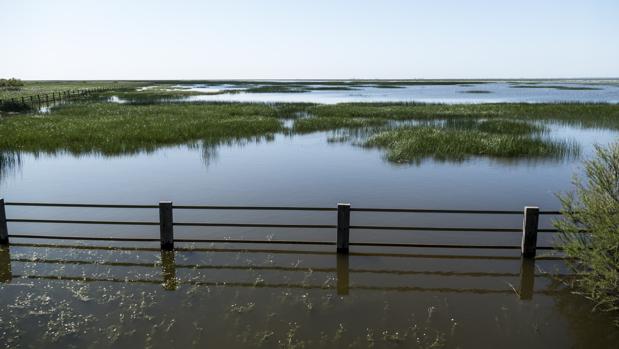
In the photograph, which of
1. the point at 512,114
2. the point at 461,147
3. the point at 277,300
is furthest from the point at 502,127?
the point at 277,300

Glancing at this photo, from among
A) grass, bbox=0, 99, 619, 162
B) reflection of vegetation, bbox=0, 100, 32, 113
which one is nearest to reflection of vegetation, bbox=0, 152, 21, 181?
grass, bbox=0, 99, 619, 162

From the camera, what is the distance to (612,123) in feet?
139

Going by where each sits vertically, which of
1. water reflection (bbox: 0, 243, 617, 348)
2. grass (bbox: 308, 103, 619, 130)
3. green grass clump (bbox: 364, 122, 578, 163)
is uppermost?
grass (bbox: 308, 103, 619, 130)

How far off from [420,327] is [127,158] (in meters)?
22.5

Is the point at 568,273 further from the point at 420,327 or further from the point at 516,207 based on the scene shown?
the point at 516,207

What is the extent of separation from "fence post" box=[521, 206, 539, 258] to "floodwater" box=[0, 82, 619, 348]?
1.15 feet

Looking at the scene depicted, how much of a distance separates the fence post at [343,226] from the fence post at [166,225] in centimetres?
408

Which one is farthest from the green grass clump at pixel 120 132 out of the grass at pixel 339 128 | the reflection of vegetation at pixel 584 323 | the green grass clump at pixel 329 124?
the reflection of vegetation at pixel 584 323

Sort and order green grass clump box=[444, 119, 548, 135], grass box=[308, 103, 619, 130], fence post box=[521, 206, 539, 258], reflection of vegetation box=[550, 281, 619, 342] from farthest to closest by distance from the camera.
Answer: grass box=[308, 103, 619, 130] < green grass clump box=[444, 119, 548, 135] < fence post box=[521, 206, 539, 258] < reflection of vegetation box=[550, 281, 619, 342]

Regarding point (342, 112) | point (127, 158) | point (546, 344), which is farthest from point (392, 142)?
point (546, 344)

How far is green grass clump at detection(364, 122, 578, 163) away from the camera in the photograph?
27281 mm

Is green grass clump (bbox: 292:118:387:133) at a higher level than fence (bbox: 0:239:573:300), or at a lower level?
higher

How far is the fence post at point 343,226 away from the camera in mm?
10836

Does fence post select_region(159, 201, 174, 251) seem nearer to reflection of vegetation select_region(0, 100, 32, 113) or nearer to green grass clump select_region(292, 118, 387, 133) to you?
green grass clump select_region(292, 118, 387, 133)
